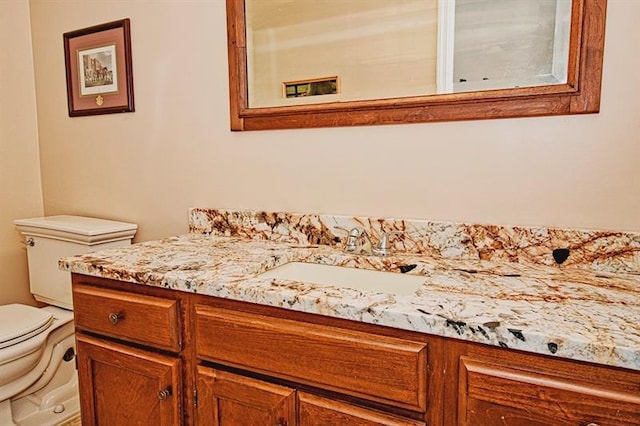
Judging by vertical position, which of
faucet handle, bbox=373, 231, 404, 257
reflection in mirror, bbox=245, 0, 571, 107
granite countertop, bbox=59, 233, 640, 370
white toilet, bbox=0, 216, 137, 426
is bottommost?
white toilet, bbox=0, 216, 137, 426

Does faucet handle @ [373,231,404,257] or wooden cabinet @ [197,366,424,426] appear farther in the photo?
faucet handle @ [373,231,404,257]

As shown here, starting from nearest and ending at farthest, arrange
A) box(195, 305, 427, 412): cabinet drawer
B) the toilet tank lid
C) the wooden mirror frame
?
box(195, 305, 427, 412): cabinet drawer
the wooden mirror frame
the toilet tank lid

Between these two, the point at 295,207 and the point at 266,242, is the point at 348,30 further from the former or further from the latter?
the point at 266,242

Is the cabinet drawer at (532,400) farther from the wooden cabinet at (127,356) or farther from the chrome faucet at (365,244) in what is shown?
the wooden cabinet at (127,356)

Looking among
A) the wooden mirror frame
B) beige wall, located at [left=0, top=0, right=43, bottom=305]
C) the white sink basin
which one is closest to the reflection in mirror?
the wooden mirror frame

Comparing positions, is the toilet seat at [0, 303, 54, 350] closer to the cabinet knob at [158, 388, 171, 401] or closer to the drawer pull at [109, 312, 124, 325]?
the drawer pull at [109, 312, 124, 325]

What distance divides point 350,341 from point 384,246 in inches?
18.9

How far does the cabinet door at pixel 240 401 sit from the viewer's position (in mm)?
936

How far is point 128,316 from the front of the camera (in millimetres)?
1126

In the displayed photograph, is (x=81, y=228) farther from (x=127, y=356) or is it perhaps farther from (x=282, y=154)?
(x=282, y=154)

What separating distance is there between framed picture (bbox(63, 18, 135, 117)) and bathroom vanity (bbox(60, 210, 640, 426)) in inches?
33.5

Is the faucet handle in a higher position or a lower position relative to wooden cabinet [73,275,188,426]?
higher

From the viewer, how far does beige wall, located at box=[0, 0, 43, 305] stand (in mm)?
2051

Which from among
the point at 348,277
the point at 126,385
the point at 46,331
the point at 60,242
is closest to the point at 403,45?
the point at 348,277
